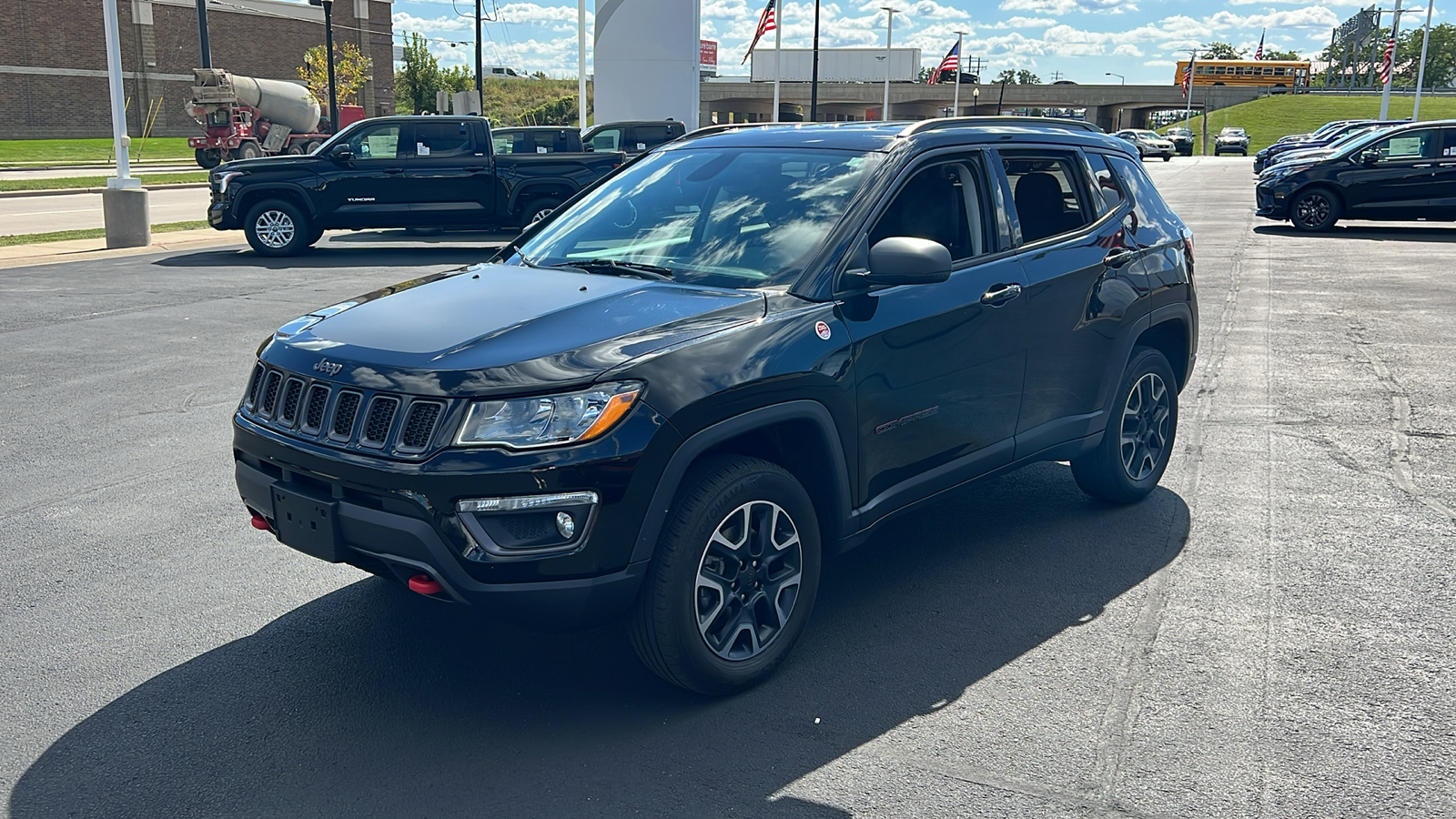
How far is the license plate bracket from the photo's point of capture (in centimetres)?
356

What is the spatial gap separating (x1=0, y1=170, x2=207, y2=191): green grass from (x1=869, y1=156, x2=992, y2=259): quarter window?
28675 mm

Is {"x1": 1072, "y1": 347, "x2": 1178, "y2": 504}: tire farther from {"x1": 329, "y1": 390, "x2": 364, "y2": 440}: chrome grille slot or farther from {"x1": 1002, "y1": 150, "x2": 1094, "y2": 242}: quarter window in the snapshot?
{"x1": 329, "y1": 390, "x2": 364, "y2": 440}: chrome grille slot

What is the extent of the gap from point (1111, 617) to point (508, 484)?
248 cm

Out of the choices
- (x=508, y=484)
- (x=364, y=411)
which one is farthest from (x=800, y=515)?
(x=364, y=411)

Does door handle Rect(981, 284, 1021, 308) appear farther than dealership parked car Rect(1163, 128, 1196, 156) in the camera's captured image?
No

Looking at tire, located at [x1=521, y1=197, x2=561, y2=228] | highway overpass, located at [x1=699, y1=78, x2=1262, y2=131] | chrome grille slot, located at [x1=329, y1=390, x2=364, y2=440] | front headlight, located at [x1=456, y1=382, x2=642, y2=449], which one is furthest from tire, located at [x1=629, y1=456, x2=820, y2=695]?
highway overpass, located at [x1=699, y1=78, x2=1262, y2=131]

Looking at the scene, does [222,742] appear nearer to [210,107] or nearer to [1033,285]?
[1033,285]

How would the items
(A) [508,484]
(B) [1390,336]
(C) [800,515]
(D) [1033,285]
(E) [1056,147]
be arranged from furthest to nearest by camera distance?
(B) [1390,336] → (E) [1056,147] → (D) [1033,285] → (C) [800,515] → (A) [508,484]

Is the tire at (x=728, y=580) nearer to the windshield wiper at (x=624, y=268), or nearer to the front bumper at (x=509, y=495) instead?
the front bumper at (x=509, y=495)

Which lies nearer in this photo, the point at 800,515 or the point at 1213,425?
the point at 800,515

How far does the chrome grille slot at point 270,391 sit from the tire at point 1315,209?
21.5 metres

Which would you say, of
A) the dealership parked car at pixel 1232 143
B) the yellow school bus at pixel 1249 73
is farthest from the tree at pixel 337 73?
the yellow school bus at pixel 1249 73

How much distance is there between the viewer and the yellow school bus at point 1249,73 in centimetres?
10919

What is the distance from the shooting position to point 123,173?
18.3 metres
